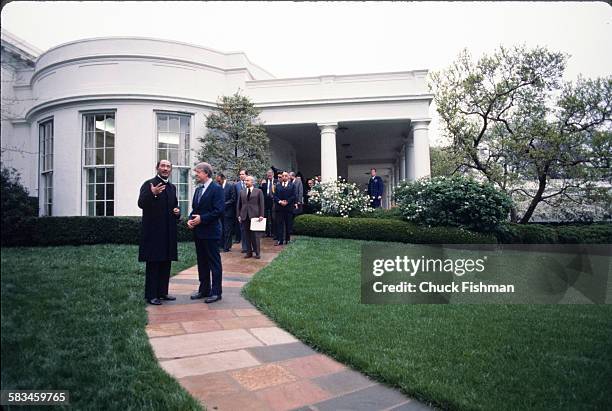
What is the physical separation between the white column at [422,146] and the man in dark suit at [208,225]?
9439 millimetres

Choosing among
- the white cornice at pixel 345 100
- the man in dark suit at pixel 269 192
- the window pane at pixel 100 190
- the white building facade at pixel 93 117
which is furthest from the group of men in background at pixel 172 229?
the white cornice at pixel 345 100

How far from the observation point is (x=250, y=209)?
7301 mm

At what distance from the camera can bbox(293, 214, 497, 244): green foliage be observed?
8123 millimetres

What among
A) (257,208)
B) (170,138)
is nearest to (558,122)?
(170,138)

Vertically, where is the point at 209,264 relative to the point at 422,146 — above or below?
below

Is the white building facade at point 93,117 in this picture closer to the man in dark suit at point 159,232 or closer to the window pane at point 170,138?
the window pane at point 170,138

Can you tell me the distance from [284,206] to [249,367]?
21.0 feet

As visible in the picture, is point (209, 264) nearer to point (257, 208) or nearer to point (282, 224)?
point (257, 208)

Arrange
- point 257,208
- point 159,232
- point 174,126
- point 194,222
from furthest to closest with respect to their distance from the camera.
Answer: point 257,208, point 174,126, point 194,222, point 159,232

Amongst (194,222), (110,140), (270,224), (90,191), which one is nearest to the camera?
(90,191)

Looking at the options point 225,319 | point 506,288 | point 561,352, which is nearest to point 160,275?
point 225,319

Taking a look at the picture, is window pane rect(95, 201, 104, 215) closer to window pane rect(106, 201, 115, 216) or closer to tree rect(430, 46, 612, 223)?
window pane rect(106, 201, 115, 216)

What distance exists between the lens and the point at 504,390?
206cm

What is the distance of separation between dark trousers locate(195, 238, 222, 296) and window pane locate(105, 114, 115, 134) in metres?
1.92
